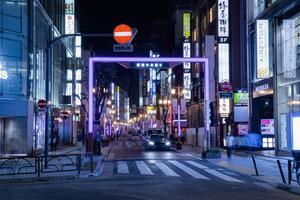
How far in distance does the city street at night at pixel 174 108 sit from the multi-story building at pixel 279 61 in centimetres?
8

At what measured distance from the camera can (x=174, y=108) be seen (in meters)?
67.9

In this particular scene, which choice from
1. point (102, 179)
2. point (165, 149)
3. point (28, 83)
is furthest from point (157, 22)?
point (102, 179)

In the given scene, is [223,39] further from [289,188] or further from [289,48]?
Answer: [289,188]

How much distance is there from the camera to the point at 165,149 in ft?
179

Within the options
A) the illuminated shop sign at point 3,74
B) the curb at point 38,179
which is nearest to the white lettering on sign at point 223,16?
the illuminated shop sign at point 3,74

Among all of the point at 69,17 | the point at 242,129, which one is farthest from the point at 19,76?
the point at 69,17

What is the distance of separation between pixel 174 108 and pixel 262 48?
2532 cm

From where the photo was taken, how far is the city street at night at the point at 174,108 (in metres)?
20.4

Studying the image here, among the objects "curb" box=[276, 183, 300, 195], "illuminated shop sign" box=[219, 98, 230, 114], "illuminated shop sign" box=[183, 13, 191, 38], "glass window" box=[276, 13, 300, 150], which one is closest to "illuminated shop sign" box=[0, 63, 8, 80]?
"glass window" box=[276, 13, 300, 150]

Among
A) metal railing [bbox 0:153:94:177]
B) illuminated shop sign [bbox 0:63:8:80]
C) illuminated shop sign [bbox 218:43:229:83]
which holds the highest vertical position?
illuminated shop sign [bbox 218:43:229:83]

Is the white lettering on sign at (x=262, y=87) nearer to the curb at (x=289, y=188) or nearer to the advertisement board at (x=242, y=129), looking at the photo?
the advertisement board at (x=242, y=129)

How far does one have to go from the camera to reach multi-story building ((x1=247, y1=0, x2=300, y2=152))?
38.6 meters

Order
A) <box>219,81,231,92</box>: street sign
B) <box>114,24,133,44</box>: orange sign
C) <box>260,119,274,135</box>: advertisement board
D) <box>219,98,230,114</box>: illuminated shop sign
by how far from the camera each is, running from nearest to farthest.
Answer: <box>114,24,133,44</box>: orange sign
<box>219,81,231,92</box>: street sign
<box>260,119,274,135</box>: advertisement board
<box>219,98,230,114</box>: illuminated shop sign

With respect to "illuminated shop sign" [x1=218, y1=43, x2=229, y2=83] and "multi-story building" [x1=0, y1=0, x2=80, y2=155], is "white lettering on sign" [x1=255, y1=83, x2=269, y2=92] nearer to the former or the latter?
"illuminated shop sign" [x1=218, y1=43, x2=229, y2=83]
